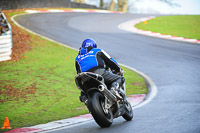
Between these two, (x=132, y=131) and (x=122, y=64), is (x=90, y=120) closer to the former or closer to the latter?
(x=132, y=131)

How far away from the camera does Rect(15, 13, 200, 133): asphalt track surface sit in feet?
20.2

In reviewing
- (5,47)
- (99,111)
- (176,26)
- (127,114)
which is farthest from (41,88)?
(176,26)

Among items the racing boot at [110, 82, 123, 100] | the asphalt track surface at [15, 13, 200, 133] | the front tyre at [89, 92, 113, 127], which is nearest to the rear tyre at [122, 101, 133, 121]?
the asphalt track surface at [15, 13, 200, 133]

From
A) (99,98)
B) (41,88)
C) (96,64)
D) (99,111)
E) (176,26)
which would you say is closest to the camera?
(99,111)

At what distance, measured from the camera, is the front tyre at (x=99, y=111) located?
5.70 meters

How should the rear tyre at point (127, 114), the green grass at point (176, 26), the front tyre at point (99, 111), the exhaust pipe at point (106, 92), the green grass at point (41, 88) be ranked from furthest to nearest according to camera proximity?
the green grass at point (176, 26)
the green grass at point (41, 88)
the rear tyre at point (127, 114)
the exhaust pipe at point (106, 92)
the front tyre at point (99, 111)

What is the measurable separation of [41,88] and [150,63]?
5.79m

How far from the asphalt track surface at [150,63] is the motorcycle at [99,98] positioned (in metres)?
0.23

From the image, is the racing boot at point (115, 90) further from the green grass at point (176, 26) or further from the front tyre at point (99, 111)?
the green grass at point (176, 26)

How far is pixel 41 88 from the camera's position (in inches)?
422

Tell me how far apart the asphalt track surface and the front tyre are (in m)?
0.16

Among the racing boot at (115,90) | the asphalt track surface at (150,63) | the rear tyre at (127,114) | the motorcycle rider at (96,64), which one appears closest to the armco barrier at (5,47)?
the asphalt track surface at (150,63)

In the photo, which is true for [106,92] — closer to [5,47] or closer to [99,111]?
[99,111]

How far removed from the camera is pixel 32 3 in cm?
3434
